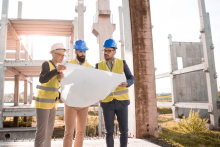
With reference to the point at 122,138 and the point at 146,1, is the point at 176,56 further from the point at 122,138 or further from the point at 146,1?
the point at 122,138

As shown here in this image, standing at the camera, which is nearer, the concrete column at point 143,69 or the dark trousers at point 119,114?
the dark trousers at point 119,114

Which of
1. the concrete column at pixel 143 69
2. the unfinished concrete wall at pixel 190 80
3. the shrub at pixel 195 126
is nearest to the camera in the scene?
the concrete column at pixel 143 69

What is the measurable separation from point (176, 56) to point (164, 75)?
7.85 ft

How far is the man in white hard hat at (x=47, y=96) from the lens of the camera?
227cm

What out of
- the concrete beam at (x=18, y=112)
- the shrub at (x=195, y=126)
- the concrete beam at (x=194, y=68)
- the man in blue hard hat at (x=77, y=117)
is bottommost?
the shrub at (x=195, y=126)

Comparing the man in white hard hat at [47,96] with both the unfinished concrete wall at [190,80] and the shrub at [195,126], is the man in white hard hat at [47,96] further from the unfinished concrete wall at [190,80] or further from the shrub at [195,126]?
the unfinished concrete wall at [190,80]

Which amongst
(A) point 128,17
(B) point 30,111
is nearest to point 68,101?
(A) point 128,17

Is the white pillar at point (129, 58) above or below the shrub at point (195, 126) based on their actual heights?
above

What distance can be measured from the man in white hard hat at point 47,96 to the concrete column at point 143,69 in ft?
6.76

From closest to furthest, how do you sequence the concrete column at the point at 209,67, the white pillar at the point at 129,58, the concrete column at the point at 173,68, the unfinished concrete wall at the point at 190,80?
the white pillar at the point at 129,58 → the concrete column at the point at 209,67 → the concrete column at the point at 173,68 → the unfinished concrete wall at the point at 190,80

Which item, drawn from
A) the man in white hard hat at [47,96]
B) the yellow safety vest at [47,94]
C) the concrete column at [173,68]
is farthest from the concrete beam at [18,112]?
the yellow safety vest at [47,94]

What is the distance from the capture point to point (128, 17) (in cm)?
429

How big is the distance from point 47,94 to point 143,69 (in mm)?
2394

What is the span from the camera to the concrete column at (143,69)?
12.8ft
